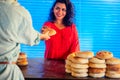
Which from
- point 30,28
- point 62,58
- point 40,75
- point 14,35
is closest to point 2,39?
point 14,35

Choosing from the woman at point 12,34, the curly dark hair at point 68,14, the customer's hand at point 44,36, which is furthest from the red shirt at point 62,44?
the woman at point 12,34

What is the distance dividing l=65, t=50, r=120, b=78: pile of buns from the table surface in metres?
0.05

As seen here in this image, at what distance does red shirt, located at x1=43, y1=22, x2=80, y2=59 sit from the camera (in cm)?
321

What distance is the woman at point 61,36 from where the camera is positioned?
3215 millimetres

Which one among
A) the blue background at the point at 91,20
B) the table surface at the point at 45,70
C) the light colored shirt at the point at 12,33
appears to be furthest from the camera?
the blue background at the point at 91,20

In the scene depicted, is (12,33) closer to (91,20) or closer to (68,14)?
(68,14)

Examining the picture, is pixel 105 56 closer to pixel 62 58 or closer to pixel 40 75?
pixel 40 75

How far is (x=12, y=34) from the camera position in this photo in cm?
199

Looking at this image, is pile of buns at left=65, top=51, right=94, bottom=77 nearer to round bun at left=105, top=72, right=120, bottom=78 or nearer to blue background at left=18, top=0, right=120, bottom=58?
round bun at left=105, top=72, right=120, bottom=78

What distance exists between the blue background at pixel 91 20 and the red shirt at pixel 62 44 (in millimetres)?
769

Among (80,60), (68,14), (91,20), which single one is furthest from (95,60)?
(91,20)

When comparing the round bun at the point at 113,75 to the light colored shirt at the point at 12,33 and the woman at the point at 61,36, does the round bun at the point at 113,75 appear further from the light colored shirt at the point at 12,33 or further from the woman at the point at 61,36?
the woman at the point at 61,36

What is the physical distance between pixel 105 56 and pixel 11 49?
2.43 ft

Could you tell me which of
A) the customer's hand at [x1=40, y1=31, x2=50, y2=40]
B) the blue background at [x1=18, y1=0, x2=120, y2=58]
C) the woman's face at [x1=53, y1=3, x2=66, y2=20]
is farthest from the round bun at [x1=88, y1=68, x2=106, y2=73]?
the blue background at [x1=18, y1=0, x2=120, y2=58]
